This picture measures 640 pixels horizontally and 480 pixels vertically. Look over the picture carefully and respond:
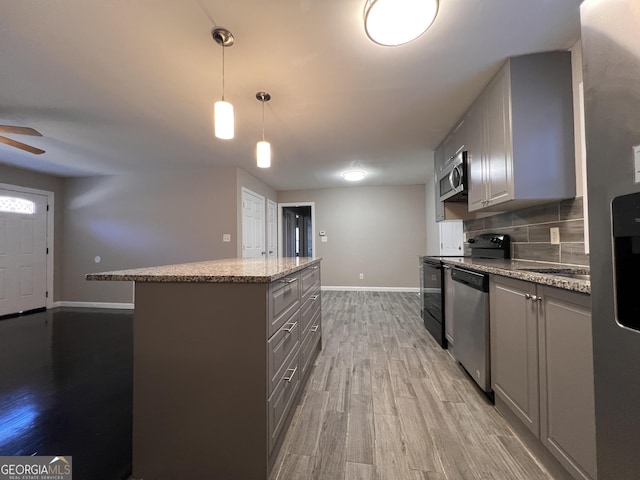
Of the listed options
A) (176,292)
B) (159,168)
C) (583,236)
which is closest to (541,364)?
(583,236)

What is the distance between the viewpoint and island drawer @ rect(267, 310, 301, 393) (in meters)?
1.20

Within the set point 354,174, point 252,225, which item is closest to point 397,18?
point 354,174

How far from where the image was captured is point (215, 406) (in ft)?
3.73

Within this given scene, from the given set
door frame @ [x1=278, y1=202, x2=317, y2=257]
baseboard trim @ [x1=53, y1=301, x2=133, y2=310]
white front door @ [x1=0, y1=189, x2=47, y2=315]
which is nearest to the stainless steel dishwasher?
door frame @ [x1=278, y1=202, x2=317, y2=257]

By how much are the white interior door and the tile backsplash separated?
170 inches

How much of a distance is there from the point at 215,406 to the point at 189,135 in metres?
2.95

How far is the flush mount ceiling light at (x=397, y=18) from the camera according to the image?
126 cm

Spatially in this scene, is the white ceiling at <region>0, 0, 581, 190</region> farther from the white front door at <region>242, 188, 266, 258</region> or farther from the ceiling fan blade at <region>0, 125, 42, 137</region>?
the white front door at <region>242, 188, 266, 258</region>

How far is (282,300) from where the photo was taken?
4.53 ft

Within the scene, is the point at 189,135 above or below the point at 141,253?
above

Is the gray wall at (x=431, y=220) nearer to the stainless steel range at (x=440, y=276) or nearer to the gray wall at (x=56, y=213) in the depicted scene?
the stainless steel range at (x=440, y=276)

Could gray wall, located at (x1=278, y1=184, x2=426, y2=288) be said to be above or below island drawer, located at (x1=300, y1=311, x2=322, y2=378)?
above

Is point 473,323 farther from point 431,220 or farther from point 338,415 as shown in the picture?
point 431,220

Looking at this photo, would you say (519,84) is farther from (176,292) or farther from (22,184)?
(22,184)
